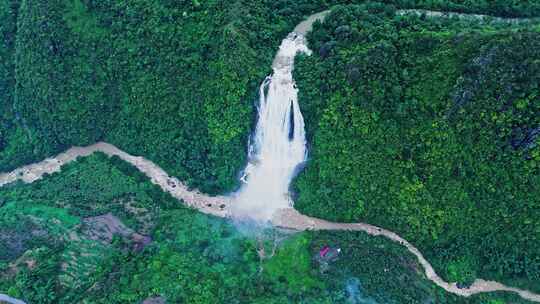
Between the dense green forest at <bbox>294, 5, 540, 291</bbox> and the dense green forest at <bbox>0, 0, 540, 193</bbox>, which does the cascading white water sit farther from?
the dense green forest at <bbox>294, 5, 540, 291</bbox>

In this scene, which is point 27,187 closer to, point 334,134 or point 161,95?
point 161,95

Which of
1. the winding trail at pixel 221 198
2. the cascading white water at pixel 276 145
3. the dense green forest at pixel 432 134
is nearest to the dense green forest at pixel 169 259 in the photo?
the winding trail at pixel 221 198

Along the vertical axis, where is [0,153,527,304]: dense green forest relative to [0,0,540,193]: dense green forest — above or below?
→ below

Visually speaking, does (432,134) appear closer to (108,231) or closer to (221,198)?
(221,198)

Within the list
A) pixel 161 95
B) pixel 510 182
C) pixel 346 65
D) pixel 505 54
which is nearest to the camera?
pixel 505 54

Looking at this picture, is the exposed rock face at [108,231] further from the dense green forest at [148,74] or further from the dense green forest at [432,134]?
the dense green forest at [432,134]

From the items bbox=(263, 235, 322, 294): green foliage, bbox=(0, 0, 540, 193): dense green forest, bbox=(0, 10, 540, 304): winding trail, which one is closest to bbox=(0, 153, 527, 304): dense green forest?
bbox=(263, 235, 322, 294): green foliage

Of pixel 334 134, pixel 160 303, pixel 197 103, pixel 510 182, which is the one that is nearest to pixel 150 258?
pixel 160 303
